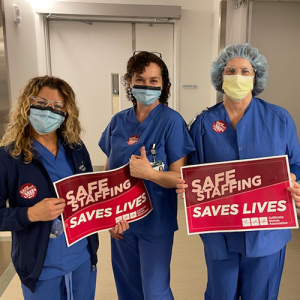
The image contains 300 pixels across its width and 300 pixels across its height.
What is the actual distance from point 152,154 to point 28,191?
1.90ft

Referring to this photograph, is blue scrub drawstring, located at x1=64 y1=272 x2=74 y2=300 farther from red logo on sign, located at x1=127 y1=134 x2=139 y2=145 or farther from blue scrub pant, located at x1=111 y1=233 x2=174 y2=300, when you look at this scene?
red logo on sign, located at x1=127 y1=134 x2=139 y2=145

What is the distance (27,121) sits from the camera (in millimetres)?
1090

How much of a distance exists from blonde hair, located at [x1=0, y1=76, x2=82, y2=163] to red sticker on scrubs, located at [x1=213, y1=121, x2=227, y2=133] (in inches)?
25.8

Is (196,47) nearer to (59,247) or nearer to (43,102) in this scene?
(43,102)

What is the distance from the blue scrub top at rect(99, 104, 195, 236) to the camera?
1.33 m

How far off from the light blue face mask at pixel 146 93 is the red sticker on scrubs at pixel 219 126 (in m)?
0.34

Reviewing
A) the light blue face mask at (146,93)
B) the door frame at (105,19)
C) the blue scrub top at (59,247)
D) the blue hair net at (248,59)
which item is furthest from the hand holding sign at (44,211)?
the door frame at (105,19)

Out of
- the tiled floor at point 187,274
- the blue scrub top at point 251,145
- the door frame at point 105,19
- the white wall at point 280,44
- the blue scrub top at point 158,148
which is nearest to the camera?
the blue scrub top at point 251,145

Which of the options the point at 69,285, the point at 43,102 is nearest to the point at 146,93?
the point at 43,102

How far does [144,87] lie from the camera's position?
4.48ft

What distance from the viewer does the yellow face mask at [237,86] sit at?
1229 millimetres

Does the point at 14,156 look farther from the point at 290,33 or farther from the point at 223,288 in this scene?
the point at 290,33

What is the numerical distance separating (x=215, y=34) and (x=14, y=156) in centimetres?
333

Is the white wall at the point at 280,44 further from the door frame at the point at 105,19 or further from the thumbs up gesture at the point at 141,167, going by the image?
the thumbs up gesture at the point at 141,167
